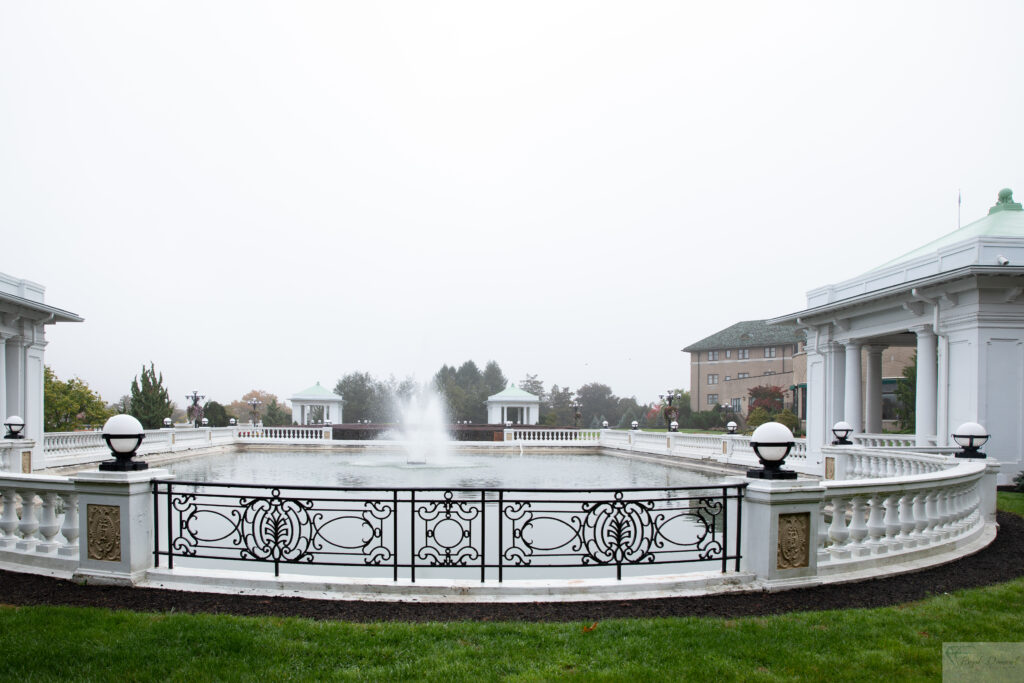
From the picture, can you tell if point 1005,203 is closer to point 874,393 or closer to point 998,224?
point 998,224

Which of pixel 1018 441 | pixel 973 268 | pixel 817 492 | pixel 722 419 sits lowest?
pixel 722 419

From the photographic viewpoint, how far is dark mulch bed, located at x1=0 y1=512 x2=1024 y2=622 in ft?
18.4

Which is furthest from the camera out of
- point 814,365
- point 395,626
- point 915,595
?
point 814,365

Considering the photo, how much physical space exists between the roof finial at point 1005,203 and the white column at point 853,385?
6493mm

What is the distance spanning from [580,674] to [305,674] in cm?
188

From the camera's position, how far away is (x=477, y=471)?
22562mm

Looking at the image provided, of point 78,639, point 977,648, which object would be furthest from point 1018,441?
point 78,639

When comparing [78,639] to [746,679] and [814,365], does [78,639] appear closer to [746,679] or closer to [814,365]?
[746,679]

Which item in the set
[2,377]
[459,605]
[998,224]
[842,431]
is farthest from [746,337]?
[459,605]

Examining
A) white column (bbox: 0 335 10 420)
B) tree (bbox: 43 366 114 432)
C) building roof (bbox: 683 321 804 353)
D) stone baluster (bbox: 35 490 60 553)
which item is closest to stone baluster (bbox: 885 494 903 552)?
stone baluster (bbox: 35 490 60 553)

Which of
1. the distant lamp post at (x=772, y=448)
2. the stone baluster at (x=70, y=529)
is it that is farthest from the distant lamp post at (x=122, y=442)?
the distant lamp post at (x=772, y=448)

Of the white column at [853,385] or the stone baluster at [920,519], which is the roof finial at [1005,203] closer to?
the white column at [853,385]

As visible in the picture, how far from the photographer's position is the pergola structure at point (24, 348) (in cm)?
2172

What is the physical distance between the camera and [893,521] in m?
7.42
